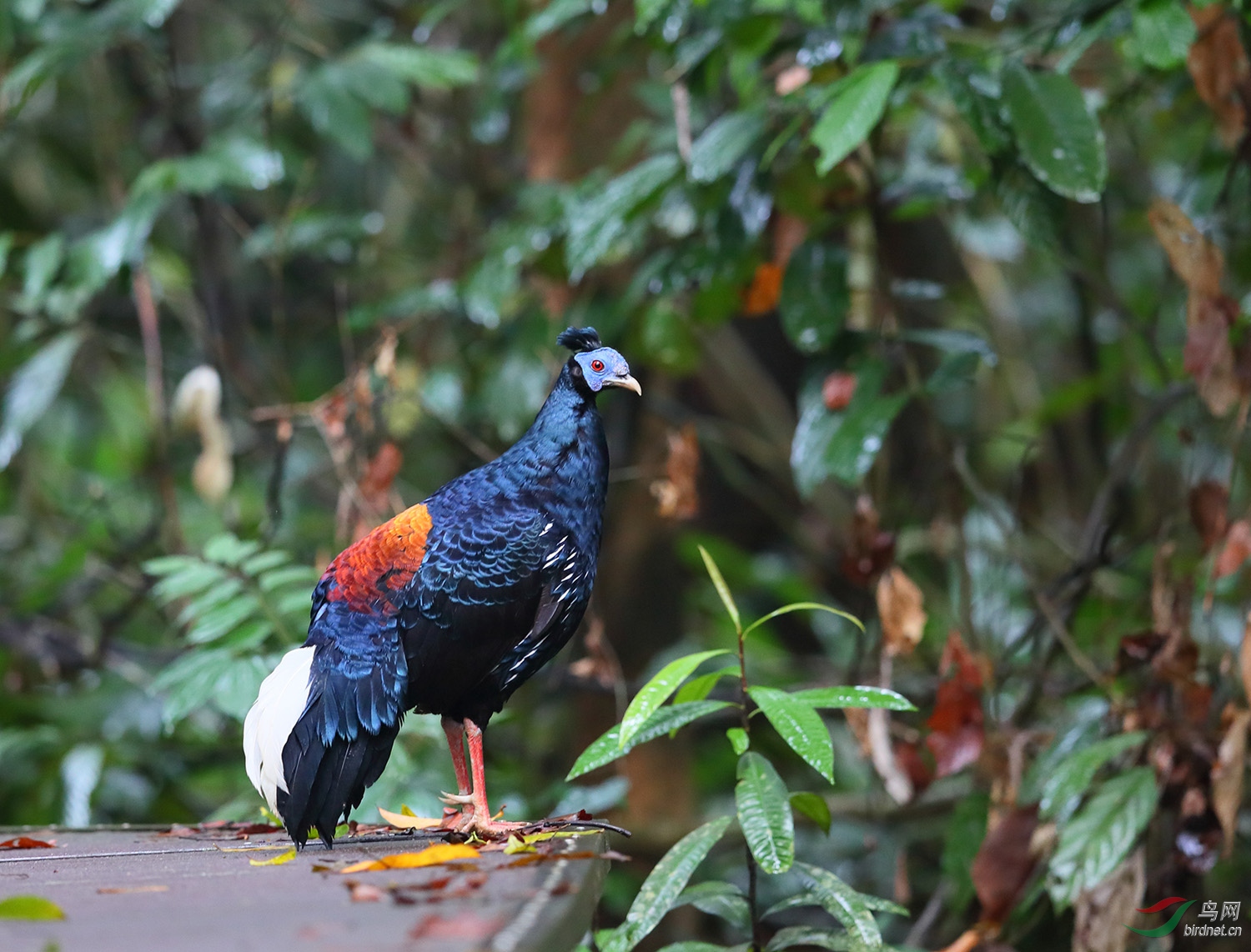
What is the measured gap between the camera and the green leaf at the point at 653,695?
2.11m

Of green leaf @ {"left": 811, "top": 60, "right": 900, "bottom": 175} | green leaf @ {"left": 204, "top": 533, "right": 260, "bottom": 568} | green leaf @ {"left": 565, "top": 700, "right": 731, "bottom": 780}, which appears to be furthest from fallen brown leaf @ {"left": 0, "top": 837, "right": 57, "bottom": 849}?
green leaf @ {"left": 811, "top": 60, "right": 900, "bottom": 175}

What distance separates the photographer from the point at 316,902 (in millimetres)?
1561

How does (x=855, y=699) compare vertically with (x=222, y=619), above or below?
below

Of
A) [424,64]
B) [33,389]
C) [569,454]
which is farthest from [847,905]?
[33,389]

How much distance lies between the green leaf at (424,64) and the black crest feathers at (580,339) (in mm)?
1879

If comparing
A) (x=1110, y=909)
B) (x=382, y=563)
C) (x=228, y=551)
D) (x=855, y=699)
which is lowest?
(x=1110, y=909)

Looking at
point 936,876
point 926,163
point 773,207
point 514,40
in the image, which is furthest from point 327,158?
point 936,876

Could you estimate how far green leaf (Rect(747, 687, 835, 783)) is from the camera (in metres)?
2.12

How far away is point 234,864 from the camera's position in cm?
202

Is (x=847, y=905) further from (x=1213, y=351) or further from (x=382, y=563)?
(x=1213, y=351)

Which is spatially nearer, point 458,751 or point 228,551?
point 458,751

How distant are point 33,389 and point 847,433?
9.69 ft

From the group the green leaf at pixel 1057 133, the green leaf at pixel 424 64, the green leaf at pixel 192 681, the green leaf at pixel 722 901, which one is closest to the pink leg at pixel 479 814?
the green leaf at pixel 722 901

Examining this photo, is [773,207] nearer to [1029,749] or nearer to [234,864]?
[1029,749]
